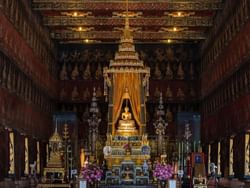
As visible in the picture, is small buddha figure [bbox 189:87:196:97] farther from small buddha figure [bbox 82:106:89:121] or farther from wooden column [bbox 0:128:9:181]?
wooden column [bbox 0:128:9:181]

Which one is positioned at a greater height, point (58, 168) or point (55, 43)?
point (55, 43)

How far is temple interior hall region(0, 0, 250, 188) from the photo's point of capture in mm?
29000

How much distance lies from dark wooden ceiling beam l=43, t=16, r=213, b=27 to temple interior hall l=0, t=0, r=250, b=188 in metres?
0.06

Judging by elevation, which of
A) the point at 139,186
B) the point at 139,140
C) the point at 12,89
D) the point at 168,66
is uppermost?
the point at 168,66

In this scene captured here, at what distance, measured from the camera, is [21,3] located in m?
32.2

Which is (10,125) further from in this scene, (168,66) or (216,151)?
(168,66)

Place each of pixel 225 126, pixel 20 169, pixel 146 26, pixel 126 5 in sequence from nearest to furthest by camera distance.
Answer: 1. pixel 20 169
2. pixel 225 126
3. pixel 126 5
4. pixel 146 26

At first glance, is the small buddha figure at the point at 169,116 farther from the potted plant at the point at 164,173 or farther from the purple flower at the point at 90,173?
the purple flower at the point at 90,173

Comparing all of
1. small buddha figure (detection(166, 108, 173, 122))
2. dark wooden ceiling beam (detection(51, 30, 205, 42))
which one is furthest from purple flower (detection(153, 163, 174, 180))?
small buddha figure (detection(166, 108, 173, 122))

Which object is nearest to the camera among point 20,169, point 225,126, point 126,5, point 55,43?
point 20,169

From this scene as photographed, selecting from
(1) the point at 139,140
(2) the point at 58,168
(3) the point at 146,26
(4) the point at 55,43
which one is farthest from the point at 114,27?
(2) the point at 58,168

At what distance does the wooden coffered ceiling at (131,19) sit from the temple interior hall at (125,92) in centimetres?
7

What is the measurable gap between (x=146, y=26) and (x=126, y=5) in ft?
17.3

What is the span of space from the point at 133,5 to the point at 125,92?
201 inches
